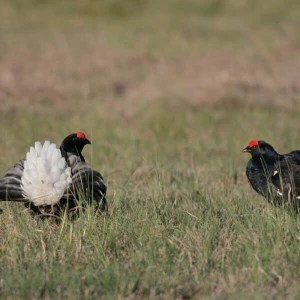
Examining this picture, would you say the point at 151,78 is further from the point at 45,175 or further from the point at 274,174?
the point at 45,175

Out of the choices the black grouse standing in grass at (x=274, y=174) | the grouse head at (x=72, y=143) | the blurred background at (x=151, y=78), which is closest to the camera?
the black grouse standing in grass at (x=274, y=174)

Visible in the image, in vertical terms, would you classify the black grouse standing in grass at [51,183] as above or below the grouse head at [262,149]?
below

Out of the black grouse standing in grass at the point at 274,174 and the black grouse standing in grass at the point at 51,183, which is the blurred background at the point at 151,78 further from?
the black grouse standing in grass at the point at 51,183

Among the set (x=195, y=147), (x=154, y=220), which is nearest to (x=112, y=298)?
(x=154, y=220)

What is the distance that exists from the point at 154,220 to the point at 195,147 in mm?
5092

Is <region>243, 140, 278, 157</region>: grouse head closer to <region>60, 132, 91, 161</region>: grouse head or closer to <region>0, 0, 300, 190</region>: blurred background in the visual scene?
<region>60, 132, 91, 161</region>: grouse head

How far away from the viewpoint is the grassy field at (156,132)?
12.9 ft

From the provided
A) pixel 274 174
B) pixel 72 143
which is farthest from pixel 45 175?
pixel 274 174

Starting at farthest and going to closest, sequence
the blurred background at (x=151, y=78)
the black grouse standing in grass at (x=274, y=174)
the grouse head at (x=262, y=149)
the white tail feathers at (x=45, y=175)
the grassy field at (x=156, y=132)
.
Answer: the blurred background at (x=151, y=78), the grouse head at (x=262, y=149), the black grouse standing in grass at (x=274, y=174), the white tail feathers at (x=45, y=175), the grassy field at (x=156, y=132)

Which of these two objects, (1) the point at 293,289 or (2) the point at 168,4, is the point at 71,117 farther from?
(2) the point at 168,4

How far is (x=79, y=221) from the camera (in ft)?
15.4

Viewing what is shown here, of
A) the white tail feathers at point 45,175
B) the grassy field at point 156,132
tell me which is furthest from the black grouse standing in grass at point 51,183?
the grassy field at point 156,132

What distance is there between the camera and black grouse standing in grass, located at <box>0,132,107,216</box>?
182 inches

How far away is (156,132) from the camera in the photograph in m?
11.0
